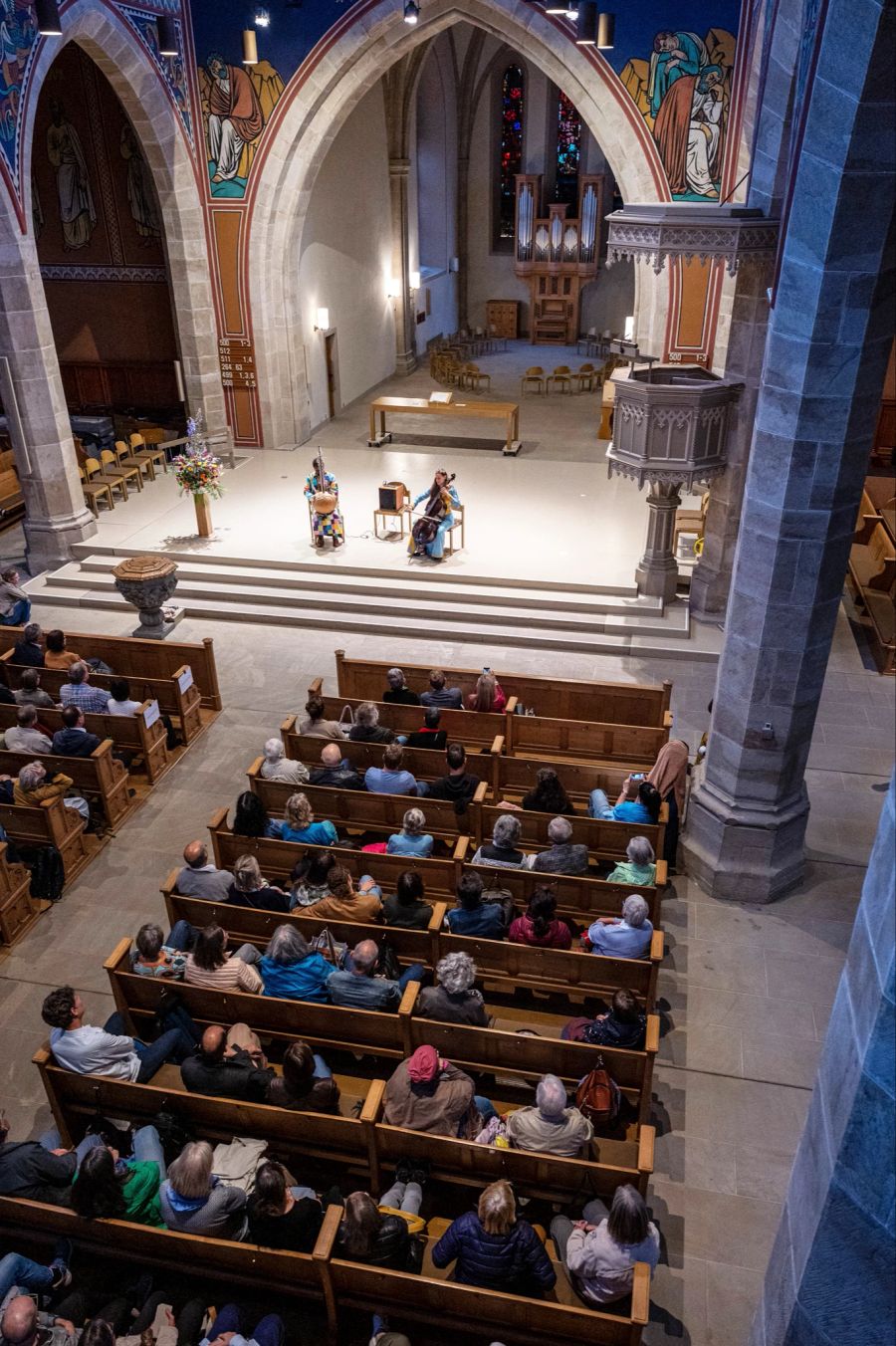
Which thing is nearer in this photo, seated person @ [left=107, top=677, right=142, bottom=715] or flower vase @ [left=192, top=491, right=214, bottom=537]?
seated person @ [left=107, top=677, right=142, bottom=715]

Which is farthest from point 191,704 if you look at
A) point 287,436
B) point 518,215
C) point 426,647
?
point 518,215

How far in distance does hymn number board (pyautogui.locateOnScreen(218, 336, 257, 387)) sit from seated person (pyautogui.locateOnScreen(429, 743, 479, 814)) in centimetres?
1096

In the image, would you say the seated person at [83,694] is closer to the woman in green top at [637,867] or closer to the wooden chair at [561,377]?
the woman in green top at [637,867]

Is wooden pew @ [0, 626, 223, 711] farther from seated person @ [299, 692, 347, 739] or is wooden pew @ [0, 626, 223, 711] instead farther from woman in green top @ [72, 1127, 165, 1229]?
woman in green top @ [72, 1127, 165, 1229]

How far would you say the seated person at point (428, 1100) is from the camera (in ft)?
16.3

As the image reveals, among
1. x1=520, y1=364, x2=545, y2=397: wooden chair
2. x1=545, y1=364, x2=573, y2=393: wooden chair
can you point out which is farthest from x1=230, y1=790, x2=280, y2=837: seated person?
x1=545, y1=364, x2=573, y2=393: wooden chair

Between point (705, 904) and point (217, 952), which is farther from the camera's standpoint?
point (705, 904)

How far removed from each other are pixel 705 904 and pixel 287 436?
39.4 feet

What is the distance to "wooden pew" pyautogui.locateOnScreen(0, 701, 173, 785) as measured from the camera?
885 centimetres

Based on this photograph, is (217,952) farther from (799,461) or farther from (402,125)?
(402,125)

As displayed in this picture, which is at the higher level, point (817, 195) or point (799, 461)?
point (817, 195)

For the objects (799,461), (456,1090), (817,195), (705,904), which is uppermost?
(817,195)

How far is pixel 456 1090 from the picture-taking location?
505 cm

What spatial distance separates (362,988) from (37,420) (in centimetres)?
983
